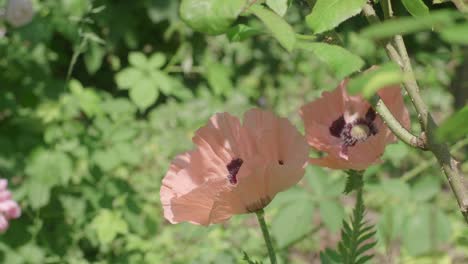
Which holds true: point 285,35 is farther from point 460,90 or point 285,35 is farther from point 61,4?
point 460,90

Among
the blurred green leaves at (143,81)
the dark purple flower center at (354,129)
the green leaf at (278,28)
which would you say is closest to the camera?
the green leaf at (278,28)

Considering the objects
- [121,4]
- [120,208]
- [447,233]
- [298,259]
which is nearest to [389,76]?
[447,233]

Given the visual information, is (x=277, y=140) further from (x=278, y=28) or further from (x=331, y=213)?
(x=331, y=213)

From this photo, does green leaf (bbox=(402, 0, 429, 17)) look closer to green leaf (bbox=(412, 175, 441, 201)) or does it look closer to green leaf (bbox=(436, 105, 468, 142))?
green leaf (bbox=(436, 105, 468, 142))

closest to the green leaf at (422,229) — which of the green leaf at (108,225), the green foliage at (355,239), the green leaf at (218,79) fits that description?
the green foliage at (355,239)

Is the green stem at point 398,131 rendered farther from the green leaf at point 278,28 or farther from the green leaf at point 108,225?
the green leaf at point 108,225

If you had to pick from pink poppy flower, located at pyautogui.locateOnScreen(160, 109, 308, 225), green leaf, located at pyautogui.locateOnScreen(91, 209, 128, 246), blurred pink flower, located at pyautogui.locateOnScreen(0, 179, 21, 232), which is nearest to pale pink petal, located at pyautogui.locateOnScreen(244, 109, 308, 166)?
pink poppy flower, located at pyautogui.locateOnScreen(160, 109, 308, 225)
